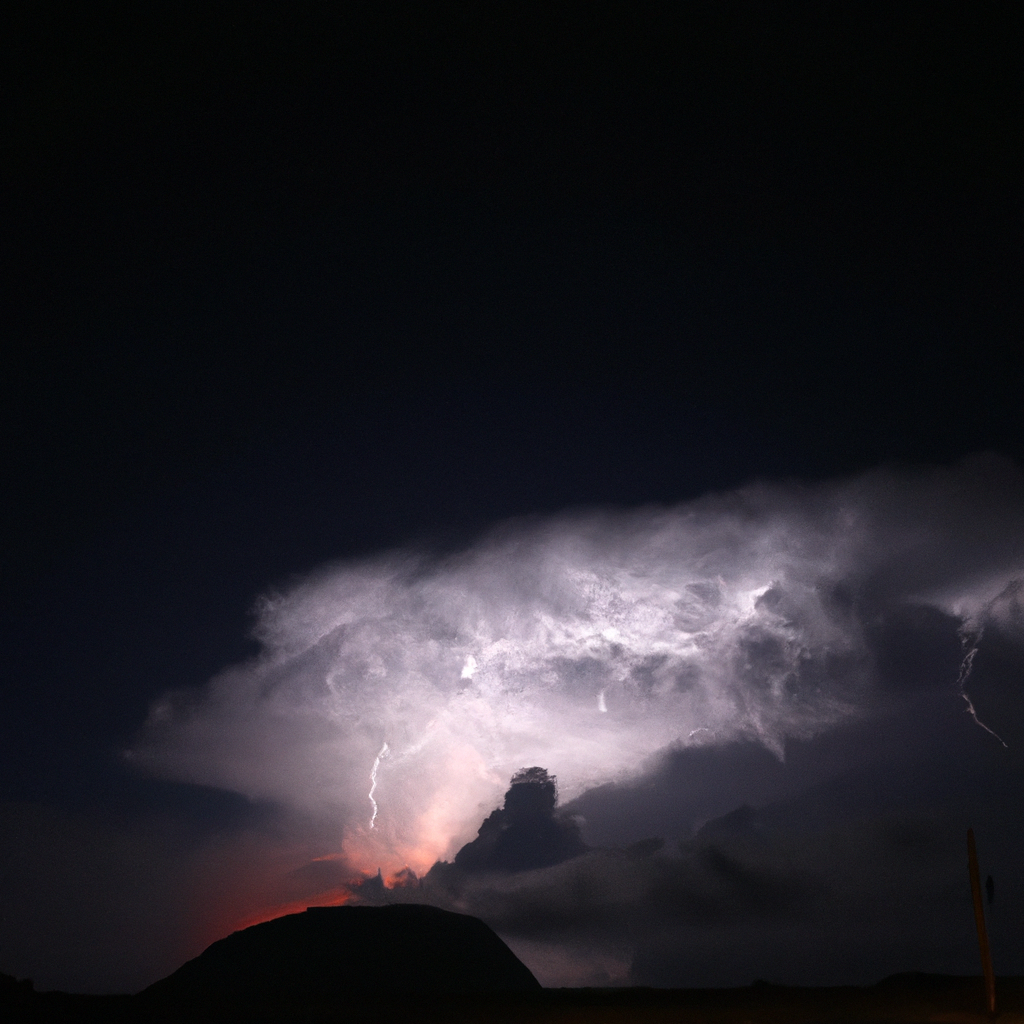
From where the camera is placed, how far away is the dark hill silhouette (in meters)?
87.7

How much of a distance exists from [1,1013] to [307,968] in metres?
52.5

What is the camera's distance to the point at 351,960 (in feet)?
313

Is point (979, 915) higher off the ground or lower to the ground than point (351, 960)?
higher

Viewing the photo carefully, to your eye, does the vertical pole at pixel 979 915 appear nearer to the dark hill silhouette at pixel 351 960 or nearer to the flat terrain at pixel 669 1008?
the flat terrain at pixel 669 1008

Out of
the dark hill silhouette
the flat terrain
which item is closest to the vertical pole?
the flat terrain

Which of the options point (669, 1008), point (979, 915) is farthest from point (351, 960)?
point (979, 915)

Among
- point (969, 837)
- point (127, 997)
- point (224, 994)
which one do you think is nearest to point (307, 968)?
point (224, 994)

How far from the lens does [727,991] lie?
58.4 metres

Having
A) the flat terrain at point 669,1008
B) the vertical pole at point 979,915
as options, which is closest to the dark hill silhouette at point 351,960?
the flat terrain at point 669,1008

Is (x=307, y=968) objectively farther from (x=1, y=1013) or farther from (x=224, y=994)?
(x=1, y=1013)

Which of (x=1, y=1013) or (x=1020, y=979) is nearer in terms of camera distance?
(x=1, y=1013)

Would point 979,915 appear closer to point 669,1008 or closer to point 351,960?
point 669,1008

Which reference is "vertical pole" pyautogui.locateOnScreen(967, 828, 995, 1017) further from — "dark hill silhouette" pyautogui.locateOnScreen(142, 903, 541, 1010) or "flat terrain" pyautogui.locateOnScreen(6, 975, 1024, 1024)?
"dark hill silhouette" pyautogui.locateOnScreen(142, 903, 541, 1010)

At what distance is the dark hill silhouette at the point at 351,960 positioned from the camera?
87.7m
